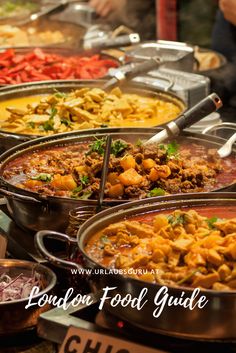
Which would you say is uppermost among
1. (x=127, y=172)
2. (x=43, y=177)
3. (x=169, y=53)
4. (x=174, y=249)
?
(x=174, y=249)

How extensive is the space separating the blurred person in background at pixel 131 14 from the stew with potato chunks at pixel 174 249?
5.63 meters

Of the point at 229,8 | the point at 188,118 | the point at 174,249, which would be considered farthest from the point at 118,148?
the point at 229,8

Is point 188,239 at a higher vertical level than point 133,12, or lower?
higher

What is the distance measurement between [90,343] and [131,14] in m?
6.91

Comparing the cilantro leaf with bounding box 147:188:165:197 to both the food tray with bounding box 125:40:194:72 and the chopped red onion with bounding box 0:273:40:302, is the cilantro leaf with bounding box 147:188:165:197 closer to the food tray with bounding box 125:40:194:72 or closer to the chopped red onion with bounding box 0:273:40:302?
the chopped red onion with bounding box 0:273:40:302

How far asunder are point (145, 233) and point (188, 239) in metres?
0.22

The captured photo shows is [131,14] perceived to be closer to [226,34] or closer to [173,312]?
[226,34]

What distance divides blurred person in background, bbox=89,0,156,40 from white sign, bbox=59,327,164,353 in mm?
6084

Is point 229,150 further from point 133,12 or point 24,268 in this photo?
point 133,12

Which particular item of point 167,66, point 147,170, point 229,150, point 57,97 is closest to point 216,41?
point 167,66

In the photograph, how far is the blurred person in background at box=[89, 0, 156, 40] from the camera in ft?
25.9

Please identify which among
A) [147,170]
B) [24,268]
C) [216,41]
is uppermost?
[147,170]

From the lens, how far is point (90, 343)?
2.18 metres

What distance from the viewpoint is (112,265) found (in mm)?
2312
